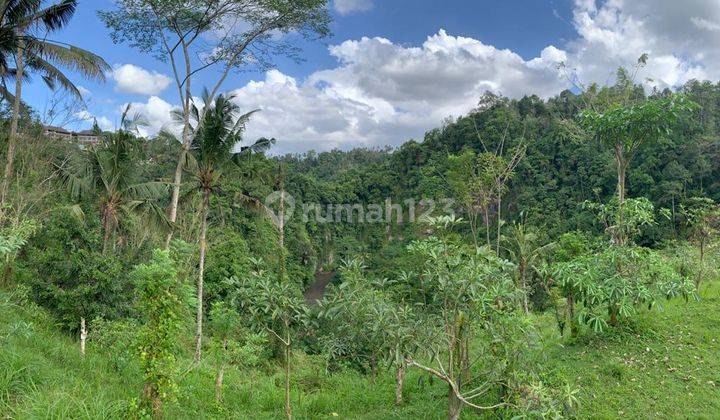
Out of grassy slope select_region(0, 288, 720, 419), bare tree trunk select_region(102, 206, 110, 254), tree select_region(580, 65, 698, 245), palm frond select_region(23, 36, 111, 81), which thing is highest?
palm frond select_region(23, 36, 111, 81)

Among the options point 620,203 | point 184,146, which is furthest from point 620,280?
point 184,146

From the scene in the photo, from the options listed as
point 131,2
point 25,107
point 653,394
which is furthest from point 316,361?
point 25,107

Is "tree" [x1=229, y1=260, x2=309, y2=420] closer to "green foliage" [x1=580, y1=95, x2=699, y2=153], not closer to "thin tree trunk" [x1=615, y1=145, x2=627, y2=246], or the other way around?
"thin tree trunk" [x1=615, y1=145, x2=627, y2=246]

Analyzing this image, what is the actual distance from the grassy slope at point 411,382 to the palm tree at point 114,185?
345cm

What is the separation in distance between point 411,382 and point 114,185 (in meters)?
8.34

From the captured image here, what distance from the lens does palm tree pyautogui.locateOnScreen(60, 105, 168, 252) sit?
985 centimetres

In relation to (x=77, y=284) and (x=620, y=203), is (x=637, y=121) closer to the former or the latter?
(x=620, y=203)

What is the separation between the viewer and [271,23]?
37.1ft

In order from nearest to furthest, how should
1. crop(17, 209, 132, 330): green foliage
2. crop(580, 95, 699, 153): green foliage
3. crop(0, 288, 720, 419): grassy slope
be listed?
crop(0, 288, 720, 419): grassy slope < crop(580, 95, 699, 153): green foliage < crop(17, 209, 132, 330): green foliage

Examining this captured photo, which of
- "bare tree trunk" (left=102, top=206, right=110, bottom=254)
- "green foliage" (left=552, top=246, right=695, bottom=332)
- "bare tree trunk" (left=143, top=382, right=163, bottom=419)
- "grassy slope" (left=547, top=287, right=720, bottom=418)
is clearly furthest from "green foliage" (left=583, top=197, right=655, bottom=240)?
"bare tree trunk" (left=102, top=206, right=110, bottom=254)

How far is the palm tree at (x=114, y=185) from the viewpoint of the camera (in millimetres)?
9852

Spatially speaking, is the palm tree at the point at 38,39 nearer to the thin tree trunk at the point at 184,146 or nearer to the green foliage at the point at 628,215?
the thin tree trunk at the point at 184,146

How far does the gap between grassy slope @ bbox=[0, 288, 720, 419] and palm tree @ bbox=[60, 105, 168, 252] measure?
3.45 meters

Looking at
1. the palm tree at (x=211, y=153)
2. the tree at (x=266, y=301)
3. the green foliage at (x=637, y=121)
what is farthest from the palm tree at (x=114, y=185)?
the green foliage at (x=637, y=121)
